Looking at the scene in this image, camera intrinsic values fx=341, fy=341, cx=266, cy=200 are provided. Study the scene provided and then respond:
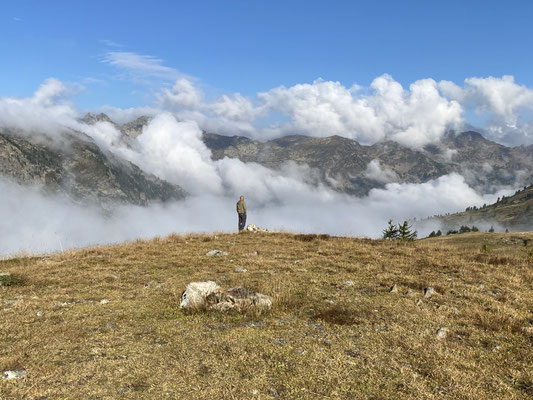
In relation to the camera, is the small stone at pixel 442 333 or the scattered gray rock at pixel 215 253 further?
the scattered gray rock at pixel 215 253

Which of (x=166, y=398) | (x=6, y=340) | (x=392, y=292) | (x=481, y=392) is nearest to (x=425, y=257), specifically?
(x=392, y=292)

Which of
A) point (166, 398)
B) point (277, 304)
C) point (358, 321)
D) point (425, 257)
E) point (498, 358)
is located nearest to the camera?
point (166, 398)

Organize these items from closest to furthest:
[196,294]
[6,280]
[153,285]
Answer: [196,294] → [153,285] → [6,280]

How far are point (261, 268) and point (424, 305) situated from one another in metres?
8.22

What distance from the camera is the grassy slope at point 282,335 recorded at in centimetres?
679

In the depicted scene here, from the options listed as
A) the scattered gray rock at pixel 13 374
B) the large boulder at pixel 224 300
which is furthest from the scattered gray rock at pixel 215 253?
the scattered gray rock at pixel 13 374

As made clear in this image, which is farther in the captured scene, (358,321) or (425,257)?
(425,257)

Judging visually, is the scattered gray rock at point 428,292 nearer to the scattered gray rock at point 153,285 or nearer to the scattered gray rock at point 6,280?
the scattered gray rock at point 153,285

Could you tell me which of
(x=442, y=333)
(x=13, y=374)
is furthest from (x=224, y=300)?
(x=442, y=333)

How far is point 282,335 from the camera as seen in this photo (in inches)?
361

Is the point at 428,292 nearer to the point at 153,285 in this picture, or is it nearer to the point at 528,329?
the point at 528,329

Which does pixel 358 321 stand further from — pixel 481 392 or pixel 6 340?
pixel 6 340

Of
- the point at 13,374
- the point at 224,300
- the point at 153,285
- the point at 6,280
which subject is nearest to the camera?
the point at 13,374

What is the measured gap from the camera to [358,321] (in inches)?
396
